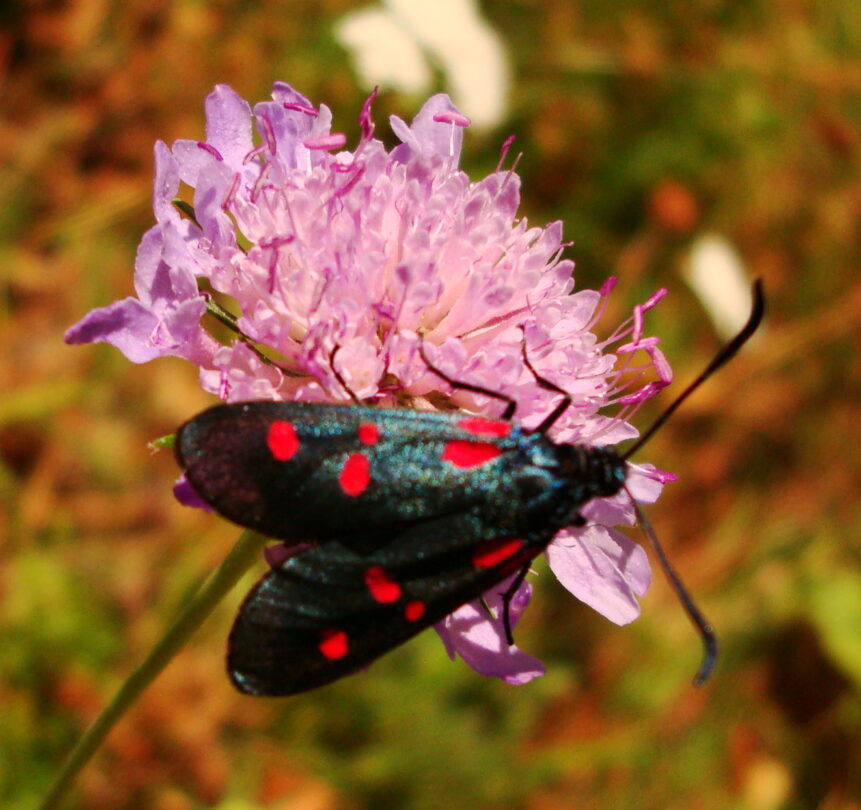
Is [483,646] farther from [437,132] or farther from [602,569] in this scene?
[437,132]

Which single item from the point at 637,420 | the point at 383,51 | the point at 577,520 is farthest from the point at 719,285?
the point at 577,520

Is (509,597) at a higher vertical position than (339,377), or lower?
lower

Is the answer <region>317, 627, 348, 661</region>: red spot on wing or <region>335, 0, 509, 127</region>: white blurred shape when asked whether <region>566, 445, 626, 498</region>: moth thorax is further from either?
<region>335, 0, 509, 127</region>: white blurred shape

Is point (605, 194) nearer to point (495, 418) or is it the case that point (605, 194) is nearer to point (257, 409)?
point (495, 418)

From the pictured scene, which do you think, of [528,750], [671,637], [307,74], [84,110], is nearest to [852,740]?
[671,637]

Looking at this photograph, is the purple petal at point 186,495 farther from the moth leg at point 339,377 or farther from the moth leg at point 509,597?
the moth leg at point 509,597

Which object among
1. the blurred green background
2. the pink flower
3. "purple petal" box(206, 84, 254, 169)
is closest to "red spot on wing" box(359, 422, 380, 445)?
the pink flower
